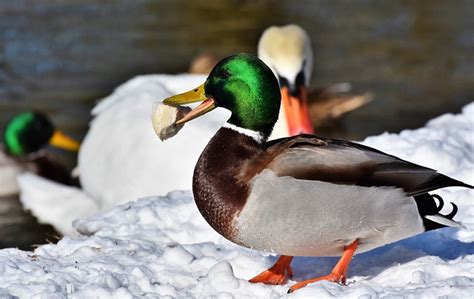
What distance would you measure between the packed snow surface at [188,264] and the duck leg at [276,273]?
6cm

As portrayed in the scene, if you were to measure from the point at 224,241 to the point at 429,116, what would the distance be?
6147mm

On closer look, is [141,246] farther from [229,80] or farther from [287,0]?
[287,0]

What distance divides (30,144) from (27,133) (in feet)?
0.73

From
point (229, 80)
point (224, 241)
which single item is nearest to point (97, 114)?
point (224, 241)

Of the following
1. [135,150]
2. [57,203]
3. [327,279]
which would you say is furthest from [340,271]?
[57,203]

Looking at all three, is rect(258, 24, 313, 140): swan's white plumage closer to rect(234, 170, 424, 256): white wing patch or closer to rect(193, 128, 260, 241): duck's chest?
rect(193, 128, 260, 241): duck's chest

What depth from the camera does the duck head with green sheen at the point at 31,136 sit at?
10.4 meters

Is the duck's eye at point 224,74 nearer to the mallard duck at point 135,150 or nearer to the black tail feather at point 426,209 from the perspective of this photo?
the black tail feather at point 426,209

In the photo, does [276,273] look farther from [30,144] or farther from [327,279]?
[30,144]

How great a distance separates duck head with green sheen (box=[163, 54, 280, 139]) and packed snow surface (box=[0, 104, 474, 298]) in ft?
2.03

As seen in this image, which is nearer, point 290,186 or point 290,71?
point 290,186

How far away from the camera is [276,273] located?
4.52m

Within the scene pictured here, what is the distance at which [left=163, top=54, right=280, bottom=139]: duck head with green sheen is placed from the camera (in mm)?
4426

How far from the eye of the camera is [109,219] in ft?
18.4
